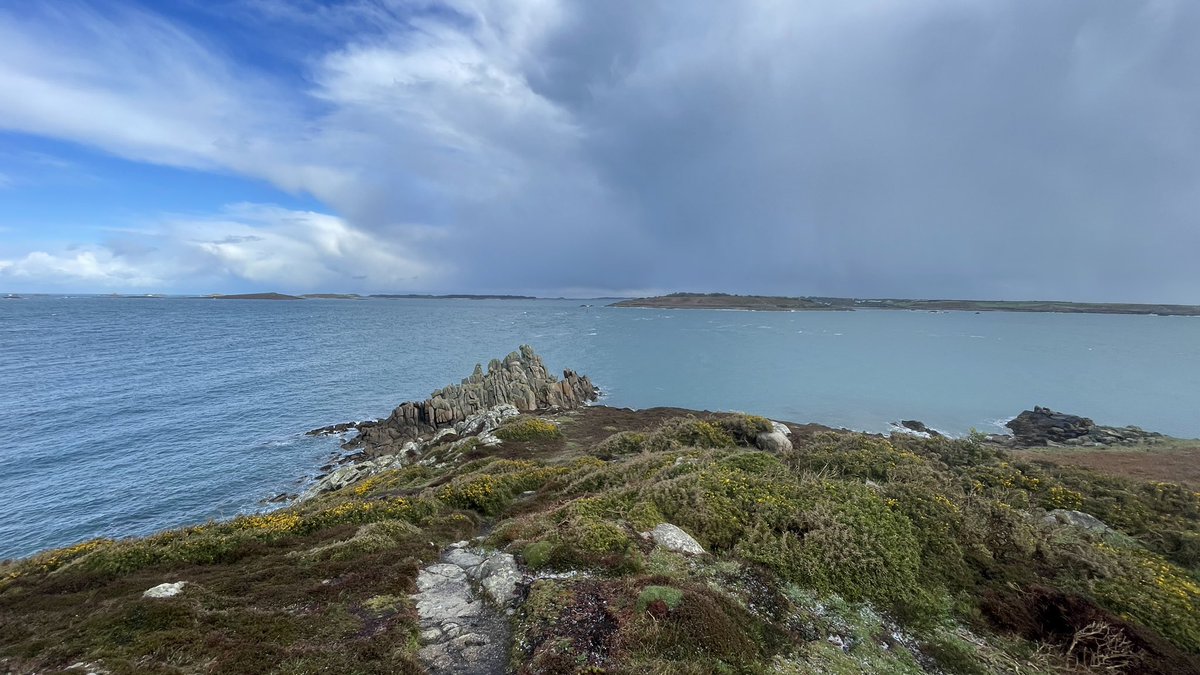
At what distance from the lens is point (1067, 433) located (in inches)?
1699

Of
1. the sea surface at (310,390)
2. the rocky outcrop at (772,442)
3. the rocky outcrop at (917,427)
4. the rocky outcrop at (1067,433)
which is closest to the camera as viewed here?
the rocky outcrop at (772,442)

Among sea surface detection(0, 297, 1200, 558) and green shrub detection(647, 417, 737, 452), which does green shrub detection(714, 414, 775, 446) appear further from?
sea surface detection(0, 297, 1200, 558)

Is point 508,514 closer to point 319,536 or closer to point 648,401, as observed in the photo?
→ point 319,536

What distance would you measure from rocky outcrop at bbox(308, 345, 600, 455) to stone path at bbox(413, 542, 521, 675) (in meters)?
28.5

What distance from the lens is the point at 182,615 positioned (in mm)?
8406

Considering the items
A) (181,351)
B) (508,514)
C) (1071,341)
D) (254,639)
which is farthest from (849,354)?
(181,351)

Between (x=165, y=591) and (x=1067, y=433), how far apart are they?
6110cm

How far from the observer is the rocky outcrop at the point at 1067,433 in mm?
40500

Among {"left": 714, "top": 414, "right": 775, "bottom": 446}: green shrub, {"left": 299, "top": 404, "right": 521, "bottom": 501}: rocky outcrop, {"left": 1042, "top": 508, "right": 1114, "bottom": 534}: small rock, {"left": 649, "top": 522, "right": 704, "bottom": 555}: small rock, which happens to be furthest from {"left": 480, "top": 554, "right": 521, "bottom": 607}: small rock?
{"left": 299, "top": 404, "right": 521, "bottom": 501}: rocky outcrop

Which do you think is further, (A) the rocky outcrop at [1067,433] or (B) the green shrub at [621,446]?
(A) the rocky outcrop at [1067,433]

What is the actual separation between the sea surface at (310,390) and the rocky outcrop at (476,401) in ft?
11.5

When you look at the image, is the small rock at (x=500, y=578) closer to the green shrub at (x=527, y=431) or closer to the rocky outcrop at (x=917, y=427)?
the green shrub at (x=527, y=431)

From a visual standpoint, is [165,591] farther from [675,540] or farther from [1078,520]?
[1078,520]

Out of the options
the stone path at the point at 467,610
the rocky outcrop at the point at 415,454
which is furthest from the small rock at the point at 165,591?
the rocky outcrop at the point at 415,454
